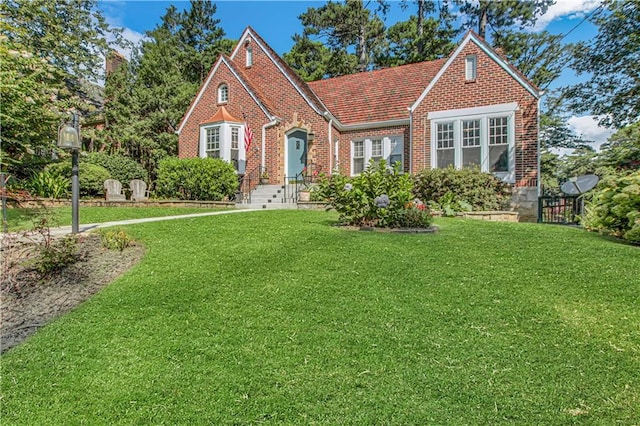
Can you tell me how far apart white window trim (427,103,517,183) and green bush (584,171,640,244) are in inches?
208

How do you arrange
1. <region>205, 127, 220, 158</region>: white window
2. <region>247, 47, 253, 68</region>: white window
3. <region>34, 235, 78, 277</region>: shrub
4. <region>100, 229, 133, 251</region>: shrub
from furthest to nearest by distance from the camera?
<region>247, 47, 253, 68</region>: white window < <region>205, 127, 220, 158</region>: white window < <region>100, 229, 133, 251</region>: shrub < <region>34, 235, 78, 277</region>: shrub

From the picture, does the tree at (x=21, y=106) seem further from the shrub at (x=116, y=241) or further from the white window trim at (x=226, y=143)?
the white window trim at (x=226, y=143)

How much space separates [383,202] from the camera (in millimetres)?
7094

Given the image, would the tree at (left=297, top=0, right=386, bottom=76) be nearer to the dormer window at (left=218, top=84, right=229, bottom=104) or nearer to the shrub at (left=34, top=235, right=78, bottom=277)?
the dormer window at (left=218, top=84, right=229, bottom=104)

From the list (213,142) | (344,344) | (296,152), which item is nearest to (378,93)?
(296,152)

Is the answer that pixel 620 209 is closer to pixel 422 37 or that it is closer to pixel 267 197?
pixel 267 197

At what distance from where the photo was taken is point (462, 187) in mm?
12336

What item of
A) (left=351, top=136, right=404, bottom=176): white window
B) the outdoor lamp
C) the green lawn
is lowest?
the green lawn

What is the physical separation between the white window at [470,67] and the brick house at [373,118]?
36 millimetres

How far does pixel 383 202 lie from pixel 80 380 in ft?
17.9

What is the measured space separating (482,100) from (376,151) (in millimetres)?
4820

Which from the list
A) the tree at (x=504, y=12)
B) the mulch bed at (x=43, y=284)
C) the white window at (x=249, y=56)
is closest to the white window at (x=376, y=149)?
the white window at (x=249, y=56)

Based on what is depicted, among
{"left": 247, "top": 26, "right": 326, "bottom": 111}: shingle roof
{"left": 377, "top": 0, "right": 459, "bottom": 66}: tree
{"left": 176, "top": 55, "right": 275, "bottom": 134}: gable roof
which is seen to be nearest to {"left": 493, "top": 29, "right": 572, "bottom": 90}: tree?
{"left": 377, "top": 0, "right": 459, "bottom": 66}: tree

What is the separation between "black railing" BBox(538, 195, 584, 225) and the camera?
11336 millimetres
